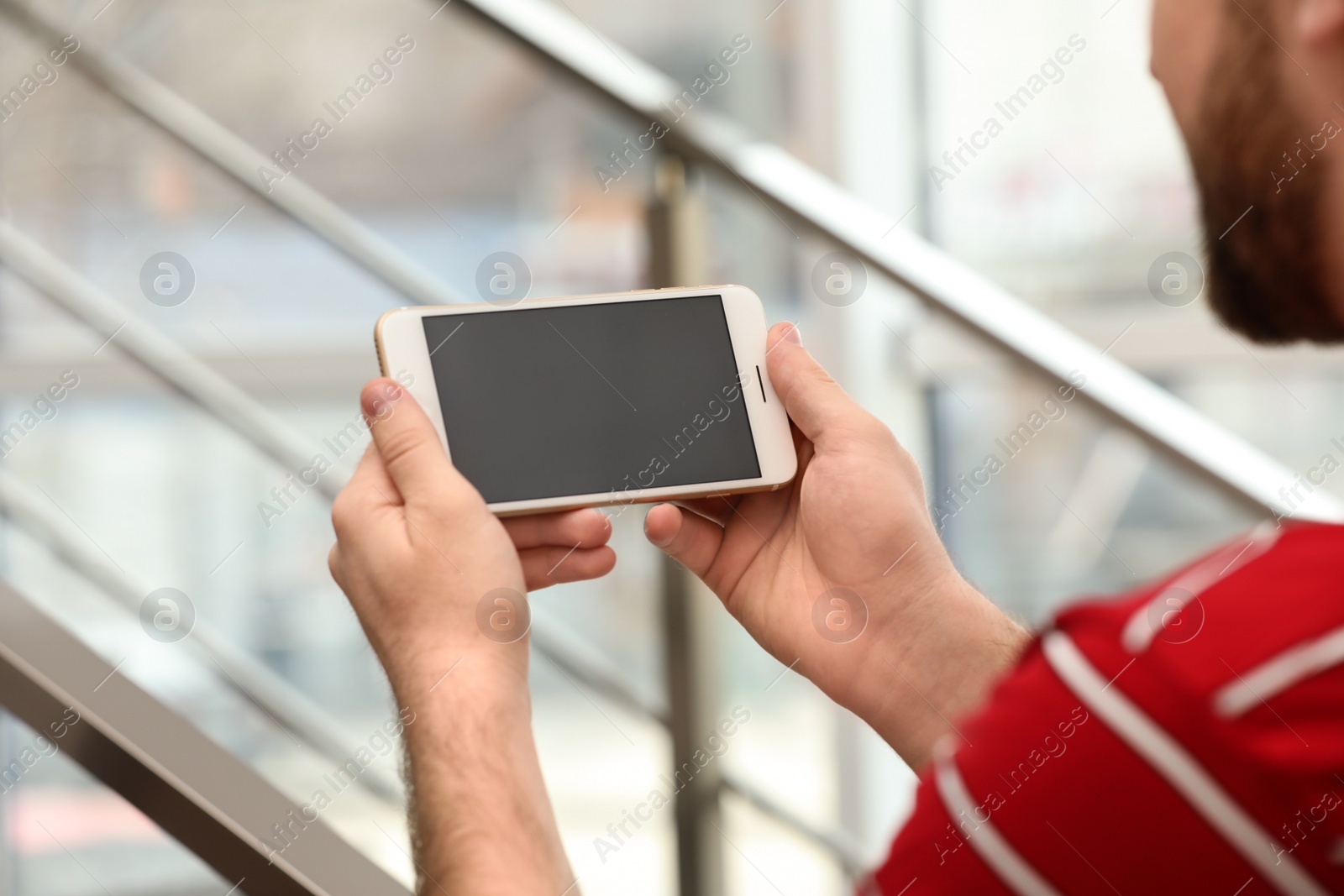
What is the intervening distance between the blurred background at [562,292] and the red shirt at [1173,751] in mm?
1103

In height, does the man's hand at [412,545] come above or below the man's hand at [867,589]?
below

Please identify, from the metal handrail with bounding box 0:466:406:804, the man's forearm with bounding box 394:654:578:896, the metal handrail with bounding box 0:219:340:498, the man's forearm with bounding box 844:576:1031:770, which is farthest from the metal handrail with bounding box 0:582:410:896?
the metal handrail with bounding box 0:466:406:804

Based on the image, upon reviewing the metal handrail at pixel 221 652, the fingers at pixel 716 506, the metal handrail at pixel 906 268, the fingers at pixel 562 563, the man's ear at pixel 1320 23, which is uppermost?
the man's ear at pixel 1320 23

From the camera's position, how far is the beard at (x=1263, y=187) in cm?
35

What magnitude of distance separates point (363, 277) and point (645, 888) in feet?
3.23

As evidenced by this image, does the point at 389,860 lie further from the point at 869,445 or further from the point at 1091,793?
the point at 1091,793

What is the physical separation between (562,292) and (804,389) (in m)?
1.04

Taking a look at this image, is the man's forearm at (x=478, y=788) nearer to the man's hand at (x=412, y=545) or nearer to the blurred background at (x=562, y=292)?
the man's hand at (x=412, y=545)

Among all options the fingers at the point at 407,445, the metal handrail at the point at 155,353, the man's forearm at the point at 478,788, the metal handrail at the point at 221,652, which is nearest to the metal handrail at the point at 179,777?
the man's forearm at the point at 478,788

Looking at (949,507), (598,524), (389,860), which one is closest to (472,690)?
(598,524)

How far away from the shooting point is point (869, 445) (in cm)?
61

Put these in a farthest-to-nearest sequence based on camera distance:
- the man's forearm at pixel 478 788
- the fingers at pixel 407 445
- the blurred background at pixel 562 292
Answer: the blurred background at pixel 562 292, the fingers at pixel 407 445, the man's forearm at pixel 478 788

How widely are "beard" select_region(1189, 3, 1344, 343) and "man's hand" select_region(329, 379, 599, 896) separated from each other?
33 cm

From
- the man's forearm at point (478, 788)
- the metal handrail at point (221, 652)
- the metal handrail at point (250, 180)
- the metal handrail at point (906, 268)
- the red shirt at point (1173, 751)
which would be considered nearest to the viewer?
the red shirt at point (1173, 751)
